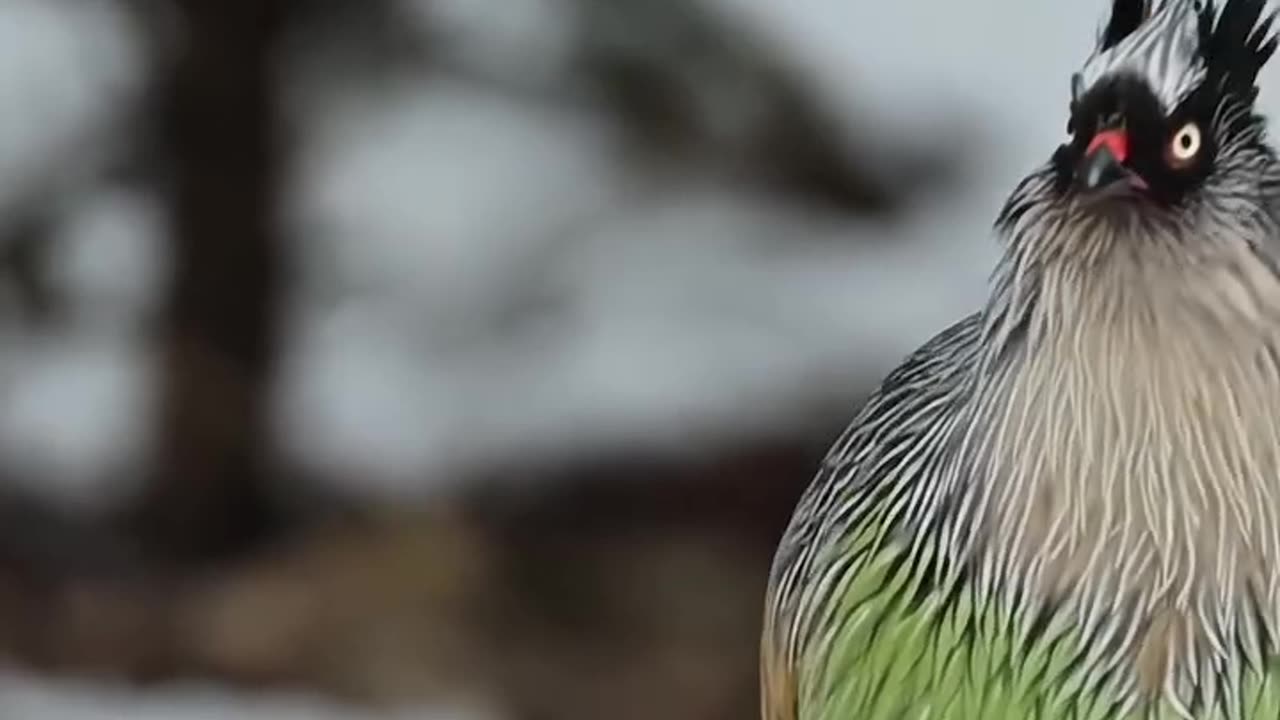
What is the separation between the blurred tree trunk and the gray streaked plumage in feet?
1.37

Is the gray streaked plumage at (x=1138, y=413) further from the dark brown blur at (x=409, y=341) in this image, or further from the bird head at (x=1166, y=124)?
the dark brown blur at (x=409, y=341)

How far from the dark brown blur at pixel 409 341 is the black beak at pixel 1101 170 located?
330 millimetres

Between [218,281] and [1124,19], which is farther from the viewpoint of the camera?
[218,281]

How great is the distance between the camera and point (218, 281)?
2.34 ft

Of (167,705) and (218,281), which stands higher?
(218,281)

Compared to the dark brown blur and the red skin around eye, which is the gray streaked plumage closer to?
the red skin around eye

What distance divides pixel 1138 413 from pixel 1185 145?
5 cm

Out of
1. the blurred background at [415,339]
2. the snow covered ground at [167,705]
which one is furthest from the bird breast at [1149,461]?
the snow covered ground at [167,705]

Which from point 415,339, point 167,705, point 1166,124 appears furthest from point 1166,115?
point 167,705

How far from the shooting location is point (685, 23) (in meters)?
0.66

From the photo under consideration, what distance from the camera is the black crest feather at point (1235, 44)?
1.02ft

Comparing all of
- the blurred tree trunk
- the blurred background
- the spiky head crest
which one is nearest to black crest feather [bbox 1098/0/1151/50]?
the spiky head crest

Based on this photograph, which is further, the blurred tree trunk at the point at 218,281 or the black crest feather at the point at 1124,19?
the blurred tree trunk at the point at 218,281

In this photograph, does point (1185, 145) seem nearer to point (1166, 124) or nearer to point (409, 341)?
point (1166, 124)
